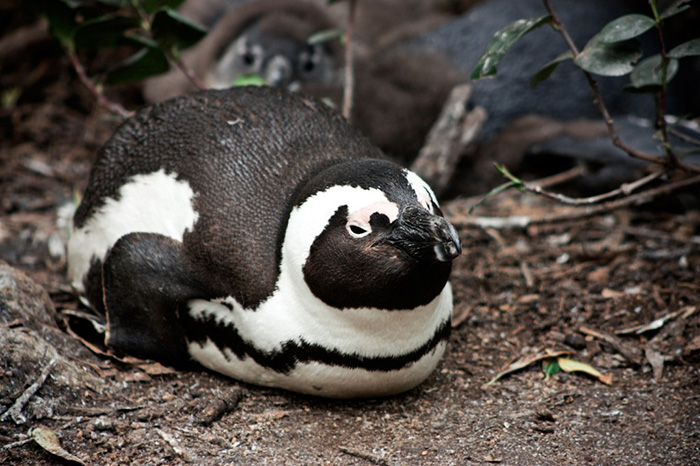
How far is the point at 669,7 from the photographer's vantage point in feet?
8.70

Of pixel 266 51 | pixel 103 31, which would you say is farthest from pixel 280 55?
pixel 103 31

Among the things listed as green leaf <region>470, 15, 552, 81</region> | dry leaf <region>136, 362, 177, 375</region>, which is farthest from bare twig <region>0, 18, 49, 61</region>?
green leaf <region>470, 15, 552, 81</region>

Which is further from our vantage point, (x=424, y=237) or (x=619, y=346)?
(x=619, y=346)

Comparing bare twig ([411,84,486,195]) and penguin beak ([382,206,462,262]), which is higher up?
penguin beak ([382,206,462,262])

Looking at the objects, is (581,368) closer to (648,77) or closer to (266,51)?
(648,77)

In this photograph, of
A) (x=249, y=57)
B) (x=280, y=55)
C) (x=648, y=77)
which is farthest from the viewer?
(x=249, y=57)

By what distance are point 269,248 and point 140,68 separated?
1.52m

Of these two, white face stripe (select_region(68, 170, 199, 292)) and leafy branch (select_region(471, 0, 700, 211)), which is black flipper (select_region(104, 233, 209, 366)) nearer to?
white face stripe (select_region(68, 170, 199, 292))

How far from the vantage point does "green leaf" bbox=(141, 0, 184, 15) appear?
3297 millimetres

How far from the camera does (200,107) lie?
295 cm

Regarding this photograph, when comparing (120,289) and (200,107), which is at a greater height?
(200,107)

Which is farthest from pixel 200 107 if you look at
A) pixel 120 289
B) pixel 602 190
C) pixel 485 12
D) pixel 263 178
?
pixel 485 12

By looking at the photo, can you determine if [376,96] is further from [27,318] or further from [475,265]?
[27,318]

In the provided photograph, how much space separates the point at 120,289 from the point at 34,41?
4.04m
